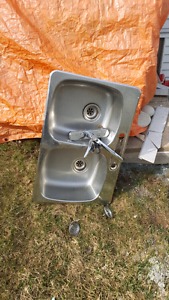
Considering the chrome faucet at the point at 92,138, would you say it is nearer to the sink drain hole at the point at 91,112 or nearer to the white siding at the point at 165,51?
the sink drain hole at the point at 91,112

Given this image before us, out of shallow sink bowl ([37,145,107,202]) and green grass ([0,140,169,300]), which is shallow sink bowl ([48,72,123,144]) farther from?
green grass ([0,140,169,300])

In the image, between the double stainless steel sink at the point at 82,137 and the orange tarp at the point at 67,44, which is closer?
the double stainless steel sink at the point at 82,137

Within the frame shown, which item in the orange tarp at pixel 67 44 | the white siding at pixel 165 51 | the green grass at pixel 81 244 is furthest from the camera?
the white siding at pixel 165 51

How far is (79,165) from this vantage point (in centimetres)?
198

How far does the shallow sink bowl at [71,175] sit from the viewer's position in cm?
189

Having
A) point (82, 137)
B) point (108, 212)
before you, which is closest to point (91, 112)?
point (82, 137)

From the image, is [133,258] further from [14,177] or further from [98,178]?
[14,177]

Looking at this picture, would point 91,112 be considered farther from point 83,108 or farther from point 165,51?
point 165,51

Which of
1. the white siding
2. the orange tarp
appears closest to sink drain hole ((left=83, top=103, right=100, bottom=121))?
the orange tarp

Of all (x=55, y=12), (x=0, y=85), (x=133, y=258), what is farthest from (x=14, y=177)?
(x=55, y=12)

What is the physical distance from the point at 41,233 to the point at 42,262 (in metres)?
0.15

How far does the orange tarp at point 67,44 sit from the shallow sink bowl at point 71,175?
0.25 m

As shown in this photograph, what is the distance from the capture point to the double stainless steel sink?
1.70 metres

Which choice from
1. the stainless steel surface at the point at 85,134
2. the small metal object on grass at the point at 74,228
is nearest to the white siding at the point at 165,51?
the stainless steel surface at the point at 85,134
